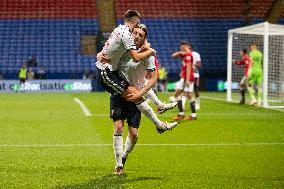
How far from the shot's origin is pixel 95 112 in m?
21.9

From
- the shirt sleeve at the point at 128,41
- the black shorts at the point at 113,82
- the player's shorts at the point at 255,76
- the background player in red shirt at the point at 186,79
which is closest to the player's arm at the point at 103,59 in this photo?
the black shorts at the point at 113,82

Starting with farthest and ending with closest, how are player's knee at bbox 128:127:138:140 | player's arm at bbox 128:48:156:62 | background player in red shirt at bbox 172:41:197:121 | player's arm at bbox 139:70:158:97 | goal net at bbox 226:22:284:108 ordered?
goal net at bbox 226:22:284:108 < background player in red shirt at bbox 172:41:197:121 < player's knee at bbox 128:127:138:140 < player's arm at bbox 139:70:158:97 < player's arm at bbox 128:48:156:62

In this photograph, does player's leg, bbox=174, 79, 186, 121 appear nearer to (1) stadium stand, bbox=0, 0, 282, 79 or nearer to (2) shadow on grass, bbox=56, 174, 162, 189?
(2) shadow on grass, bbox=56, 174, 162, 189

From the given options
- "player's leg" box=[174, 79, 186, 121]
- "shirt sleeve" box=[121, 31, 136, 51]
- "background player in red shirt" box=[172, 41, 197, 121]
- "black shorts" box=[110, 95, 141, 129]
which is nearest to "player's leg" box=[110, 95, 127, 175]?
"black shorts" box=[110, 95, 141, 129]

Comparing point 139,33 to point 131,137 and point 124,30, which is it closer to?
point 124,30

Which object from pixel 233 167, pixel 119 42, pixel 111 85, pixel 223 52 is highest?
pixel 119 42

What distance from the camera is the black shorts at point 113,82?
9227 millimetres

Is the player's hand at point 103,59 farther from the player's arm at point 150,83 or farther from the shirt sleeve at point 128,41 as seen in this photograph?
the player's arm at point 150,83

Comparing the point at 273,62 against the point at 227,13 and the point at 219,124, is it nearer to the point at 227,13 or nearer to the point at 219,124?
the point at 219,124

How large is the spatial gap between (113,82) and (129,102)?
1.64 ft

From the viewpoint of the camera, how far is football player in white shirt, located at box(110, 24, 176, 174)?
9445 millimetres

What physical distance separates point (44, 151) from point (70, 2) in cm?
3516

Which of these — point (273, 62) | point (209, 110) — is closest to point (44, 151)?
point (209, 110)

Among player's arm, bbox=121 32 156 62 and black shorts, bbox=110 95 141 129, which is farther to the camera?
black shorts, bbox=110 95 141 129
